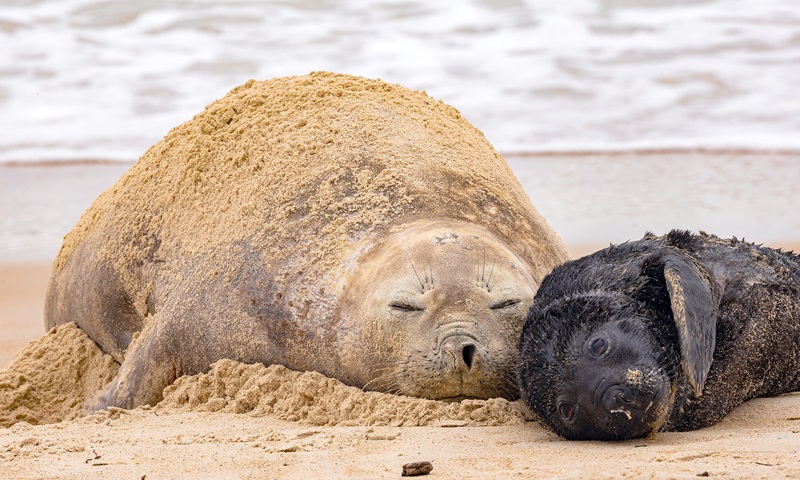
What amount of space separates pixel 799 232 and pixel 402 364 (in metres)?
5.51

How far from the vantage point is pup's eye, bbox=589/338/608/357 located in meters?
3.29

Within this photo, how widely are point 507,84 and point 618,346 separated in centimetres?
1074

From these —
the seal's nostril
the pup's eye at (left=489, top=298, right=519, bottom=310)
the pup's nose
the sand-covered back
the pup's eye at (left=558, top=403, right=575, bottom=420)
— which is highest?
the sand-covered back

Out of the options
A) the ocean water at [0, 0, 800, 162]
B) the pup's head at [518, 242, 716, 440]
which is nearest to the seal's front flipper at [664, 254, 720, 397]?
the pup's head at [518, 242, 716, 440]

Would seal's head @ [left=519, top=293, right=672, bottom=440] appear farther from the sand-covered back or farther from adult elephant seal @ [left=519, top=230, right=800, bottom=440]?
the sand-covered back

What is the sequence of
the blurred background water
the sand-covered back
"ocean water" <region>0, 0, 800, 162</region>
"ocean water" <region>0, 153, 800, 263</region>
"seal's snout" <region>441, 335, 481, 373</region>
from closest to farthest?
"seal's snout" <region>441, 335, 481, 373</region> < the sand-covered back < "ocean water" <region>0, 153, 800, 263</region> < the blurred background water < "ocean water" <region>0, 0, 800, 162</region>

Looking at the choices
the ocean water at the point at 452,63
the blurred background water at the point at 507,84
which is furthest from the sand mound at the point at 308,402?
the ocean water at the point at 452,63

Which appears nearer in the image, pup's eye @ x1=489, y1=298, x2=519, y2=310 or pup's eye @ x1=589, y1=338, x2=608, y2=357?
pup's eye @ x1=589, y1=338, x2=608, y2=357

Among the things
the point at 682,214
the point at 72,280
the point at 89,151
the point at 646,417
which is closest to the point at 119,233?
the point at 72,280

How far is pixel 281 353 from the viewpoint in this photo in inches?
161

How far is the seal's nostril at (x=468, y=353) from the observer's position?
363 centimetres

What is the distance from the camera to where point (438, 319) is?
3693 millimetres

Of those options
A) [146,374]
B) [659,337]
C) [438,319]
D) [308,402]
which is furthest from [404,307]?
[146,374]

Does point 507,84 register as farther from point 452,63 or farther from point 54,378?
point 54,378
